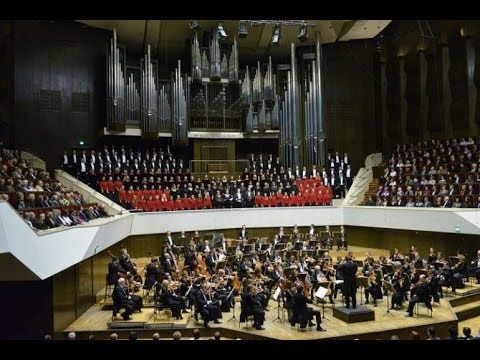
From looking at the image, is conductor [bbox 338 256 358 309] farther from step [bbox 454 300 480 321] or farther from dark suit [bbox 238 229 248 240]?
dark suit [bbox 238 229 248 240]

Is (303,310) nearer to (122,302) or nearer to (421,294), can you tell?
(421,294)

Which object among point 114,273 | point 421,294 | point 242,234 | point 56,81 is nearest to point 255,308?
point 421,294

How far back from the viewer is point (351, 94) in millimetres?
21109

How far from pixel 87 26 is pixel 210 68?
4.99 m

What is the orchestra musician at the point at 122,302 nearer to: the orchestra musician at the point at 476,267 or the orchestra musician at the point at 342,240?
the orchestra musician at the point at 476,267

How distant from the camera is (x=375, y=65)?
69.1ft

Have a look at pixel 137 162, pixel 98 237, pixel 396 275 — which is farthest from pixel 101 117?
pixel 396 275

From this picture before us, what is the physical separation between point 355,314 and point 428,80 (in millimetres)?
12560

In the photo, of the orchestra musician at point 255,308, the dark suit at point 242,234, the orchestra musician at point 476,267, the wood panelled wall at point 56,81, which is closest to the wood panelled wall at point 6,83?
the wood panelled wall at point 56,81

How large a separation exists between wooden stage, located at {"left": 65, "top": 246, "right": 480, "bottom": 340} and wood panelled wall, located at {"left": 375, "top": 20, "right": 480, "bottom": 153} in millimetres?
9532

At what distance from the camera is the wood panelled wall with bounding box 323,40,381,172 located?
21016 mm

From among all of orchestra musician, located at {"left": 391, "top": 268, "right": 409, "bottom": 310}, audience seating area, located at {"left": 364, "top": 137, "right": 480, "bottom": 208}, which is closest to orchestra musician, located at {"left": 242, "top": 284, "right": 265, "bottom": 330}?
orchestra musician, located at {"left": 391, "top": 268, "right": 409, "bottom": 310}
